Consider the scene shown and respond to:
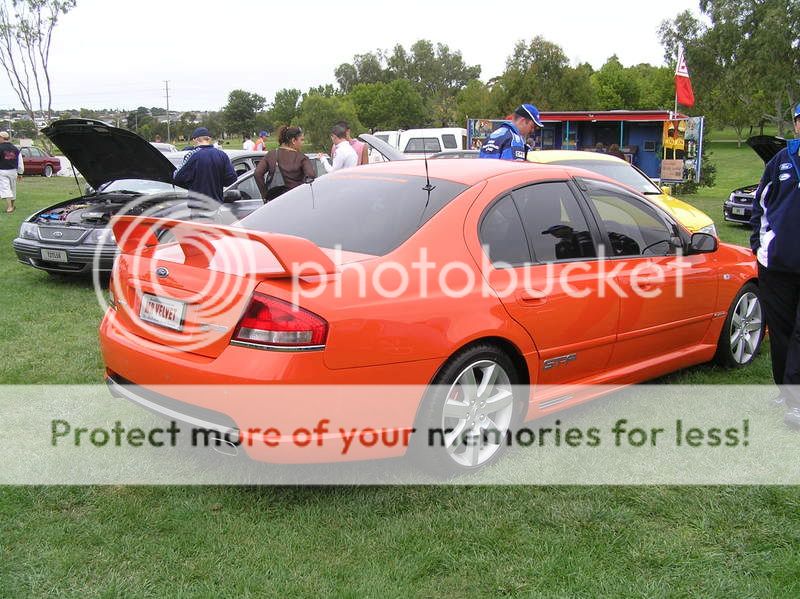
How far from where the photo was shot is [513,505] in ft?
11.0

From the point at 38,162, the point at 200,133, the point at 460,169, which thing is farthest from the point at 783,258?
the point at 38,162

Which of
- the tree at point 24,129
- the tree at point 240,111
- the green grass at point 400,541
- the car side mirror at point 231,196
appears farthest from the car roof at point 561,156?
the tree at point 240,111

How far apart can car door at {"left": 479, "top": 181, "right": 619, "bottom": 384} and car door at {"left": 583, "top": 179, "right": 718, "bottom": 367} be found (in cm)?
15

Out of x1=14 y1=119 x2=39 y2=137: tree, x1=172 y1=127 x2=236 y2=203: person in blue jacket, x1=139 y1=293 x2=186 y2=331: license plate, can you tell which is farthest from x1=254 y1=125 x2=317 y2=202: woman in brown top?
x1=14 y1=119 x2=39 y2=137: tree

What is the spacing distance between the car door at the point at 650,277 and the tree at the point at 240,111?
326 ft

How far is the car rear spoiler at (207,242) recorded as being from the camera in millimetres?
3021

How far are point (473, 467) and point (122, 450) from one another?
1.85m

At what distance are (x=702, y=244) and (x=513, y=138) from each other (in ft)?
9.52

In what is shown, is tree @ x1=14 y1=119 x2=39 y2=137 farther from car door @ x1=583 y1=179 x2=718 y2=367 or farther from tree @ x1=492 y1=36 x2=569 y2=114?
car door @ x1=583 y1=179 x2=718 y2=367

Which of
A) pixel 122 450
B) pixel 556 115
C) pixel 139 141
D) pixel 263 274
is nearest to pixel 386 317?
pixel 263 274

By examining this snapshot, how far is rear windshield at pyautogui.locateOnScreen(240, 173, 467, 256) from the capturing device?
3.54 m

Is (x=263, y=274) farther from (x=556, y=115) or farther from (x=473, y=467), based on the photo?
(x=556, y=115)

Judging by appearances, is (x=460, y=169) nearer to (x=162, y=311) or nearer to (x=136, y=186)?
(x=162, y=311)

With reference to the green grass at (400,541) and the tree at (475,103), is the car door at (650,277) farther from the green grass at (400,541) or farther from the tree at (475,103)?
the tree at (475,103)
